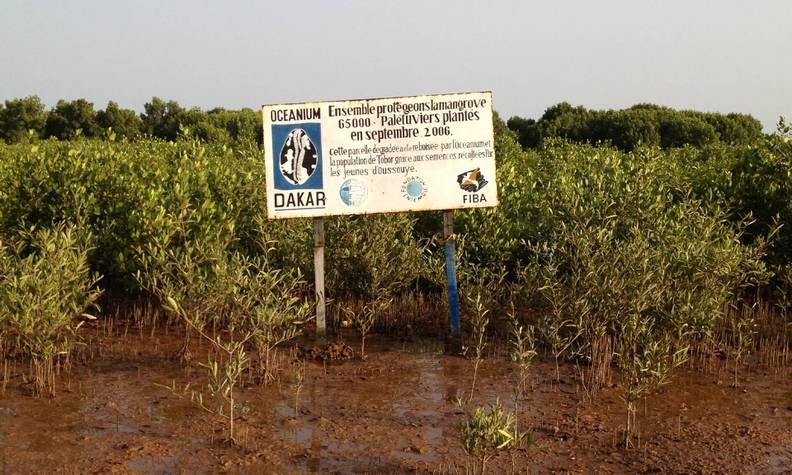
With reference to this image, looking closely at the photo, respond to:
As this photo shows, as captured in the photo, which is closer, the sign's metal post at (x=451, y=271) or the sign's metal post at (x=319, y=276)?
the sign's metal post at (x=319, y=276)

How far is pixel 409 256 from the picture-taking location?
1008 cm

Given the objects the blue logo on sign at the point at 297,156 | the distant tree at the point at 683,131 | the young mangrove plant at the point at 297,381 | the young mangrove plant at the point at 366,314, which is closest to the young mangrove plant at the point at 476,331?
the young mangrove plant at the point at 366,314

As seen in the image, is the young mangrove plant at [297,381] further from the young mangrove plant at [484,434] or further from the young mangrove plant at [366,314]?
the young mangrove plant at [484,434]

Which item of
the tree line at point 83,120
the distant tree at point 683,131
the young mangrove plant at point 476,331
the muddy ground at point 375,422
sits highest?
the tree line at point 83,120

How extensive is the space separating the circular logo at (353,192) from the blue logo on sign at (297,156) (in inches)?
10.7

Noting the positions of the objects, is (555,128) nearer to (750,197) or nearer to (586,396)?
(750,197)

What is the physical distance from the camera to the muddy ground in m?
5.87

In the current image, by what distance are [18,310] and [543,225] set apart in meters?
6.33

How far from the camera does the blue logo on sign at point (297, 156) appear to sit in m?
8.58

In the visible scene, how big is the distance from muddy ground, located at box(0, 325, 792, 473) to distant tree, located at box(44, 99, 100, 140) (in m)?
51.4

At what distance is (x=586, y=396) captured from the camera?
7391mm

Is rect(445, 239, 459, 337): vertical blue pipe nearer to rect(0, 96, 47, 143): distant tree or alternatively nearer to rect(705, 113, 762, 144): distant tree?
rect(705, 113, 762, 144): distant tree

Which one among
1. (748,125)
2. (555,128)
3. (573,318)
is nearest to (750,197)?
(573,318)

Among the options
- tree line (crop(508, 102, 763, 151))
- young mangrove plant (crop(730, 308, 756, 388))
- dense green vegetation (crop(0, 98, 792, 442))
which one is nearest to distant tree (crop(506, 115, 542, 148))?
tree line (crop(508, 102, 763, 151))
